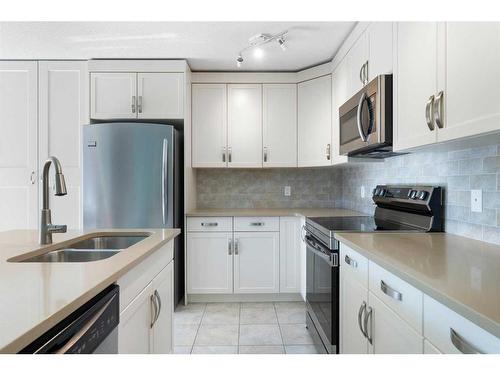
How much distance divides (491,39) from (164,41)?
2.25 meters

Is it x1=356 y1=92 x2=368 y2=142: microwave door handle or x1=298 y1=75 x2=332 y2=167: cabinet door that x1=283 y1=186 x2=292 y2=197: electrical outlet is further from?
x1=356 y1=92 x2=368 y2=142: microwave door handle

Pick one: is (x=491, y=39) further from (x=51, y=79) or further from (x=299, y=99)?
(x=51, y=79)

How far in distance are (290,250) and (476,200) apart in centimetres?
173

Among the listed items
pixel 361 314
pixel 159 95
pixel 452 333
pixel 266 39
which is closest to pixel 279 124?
pixel 266 39

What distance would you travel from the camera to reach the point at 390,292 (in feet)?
3.57

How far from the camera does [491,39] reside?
0.94 meters

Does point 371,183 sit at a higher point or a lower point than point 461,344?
higher

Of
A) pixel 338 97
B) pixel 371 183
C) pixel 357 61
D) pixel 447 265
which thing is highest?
pixel 357 61

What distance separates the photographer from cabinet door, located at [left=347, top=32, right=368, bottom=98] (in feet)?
6.75

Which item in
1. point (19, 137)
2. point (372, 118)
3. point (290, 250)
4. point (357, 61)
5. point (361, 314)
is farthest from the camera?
point (290, 250)

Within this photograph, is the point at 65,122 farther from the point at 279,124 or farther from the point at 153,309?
the point at 153,309

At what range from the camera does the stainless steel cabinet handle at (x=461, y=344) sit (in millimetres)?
690

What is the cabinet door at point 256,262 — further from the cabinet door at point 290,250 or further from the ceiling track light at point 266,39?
the ceiling track light at point 266,39

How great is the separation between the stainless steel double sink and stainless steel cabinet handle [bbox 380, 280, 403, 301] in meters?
1.12
